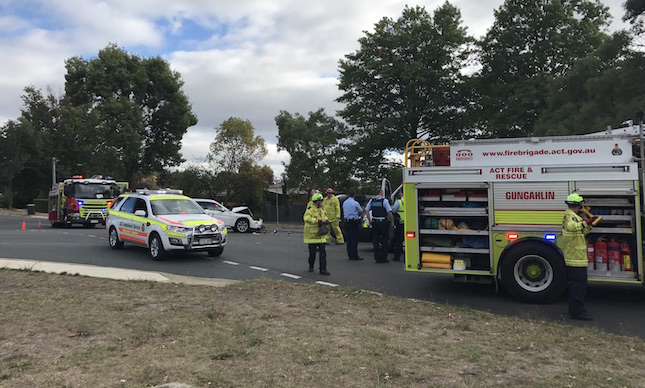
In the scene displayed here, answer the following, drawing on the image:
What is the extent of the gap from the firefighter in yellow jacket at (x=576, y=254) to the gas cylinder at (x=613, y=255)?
86 centimetres

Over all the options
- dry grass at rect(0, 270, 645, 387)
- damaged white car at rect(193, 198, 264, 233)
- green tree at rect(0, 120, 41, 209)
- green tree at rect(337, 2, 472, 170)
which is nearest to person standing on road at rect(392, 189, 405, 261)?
dry grass at rect(0, 270, 645, 387)

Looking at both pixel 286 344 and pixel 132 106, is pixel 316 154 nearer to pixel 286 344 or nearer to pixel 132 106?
pixel 132 106

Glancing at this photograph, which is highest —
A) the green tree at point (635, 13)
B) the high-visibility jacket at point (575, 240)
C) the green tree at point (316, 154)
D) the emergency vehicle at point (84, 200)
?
the green tree at point (635, 13)

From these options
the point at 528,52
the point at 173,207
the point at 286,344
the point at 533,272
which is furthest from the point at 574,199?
the point at 528,52

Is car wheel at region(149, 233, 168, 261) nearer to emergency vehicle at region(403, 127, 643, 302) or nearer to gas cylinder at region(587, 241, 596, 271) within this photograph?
emergency vehicle at region(403, 127, 643, 302)

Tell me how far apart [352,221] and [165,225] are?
179 inches

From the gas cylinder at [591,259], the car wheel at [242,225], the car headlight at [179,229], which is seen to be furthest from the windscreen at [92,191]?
the gas cylinder at [591,259]

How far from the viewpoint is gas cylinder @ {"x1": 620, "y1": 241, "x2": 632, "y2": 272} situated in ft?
24.0

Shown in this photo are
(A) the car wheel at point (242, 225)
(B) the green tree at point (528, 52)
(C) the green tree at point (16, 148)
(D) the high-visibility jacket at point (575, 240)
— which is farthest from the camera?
(C) the green tree at point (16, 148)

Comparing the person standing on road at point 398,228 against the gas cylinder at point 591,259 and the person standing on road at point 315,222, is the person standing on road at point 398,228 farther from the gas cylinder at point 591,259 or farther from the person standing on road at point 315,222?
the gas cylinder at point 591,259

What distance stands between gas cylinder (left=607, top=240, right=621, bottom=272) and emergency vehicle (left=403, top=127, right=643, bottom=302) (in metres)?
0.01

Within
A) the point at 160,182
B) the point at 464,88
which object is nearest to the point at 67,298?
the point at 464,88

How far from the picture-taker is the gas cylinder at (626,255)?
7305 mm

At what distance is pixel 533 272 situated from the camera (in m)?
7.79
